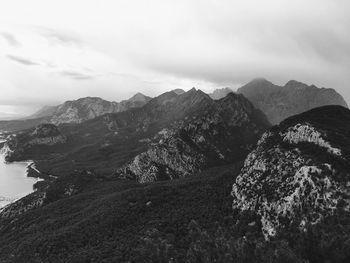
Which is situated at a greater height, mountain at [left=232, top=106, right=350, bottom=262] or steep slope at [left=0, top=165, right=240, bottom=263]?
mountain at [left=232, top=106, right=350, bottom=262]

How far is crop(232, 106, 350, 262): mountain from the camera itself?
139m

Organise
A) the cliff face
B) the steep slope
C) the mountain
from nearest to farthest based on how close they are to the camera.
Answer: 1. the mountain
2. the cliff face
3. the steep slope

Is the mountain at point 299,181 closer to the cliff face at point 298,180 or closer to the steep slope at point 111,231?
the cliff face at point 298,180

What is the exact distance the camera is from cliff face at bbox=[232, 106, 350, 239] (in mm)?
140250

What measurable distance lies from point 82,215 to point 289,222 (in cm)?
10282

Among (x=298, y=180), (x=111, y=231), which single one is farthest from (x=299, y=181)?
(x=111, y=231)

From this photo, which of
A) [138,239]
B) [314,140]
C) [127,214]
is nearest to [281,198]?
[314,140]

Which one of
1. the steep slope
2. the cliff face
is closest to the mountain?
the cliff face

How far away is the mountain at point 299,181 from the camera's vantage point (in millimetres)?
138625

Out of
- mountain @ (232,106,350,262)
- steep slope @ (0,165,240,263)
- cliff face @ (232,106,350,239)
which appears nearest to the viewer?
mountain @ (232,106,350,262)

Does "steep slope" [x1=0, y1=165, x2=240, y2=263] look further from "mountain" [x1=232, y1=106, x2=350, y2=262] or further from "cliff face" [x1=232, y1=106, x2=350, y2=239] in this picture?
"cliff face" [x1=232, y1=106, x2=350, y2=239]

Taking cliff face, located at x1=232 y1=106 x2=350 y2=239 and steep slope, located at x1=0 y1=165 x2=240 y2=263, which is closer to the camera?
cliff face, located at x1=232 y1=106 x2=350 y2=239

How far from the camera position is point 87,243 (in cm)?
16012

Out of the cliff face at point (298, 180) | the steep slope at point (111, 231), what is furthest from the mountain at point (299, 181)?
the steep slope at point (111, 231)
